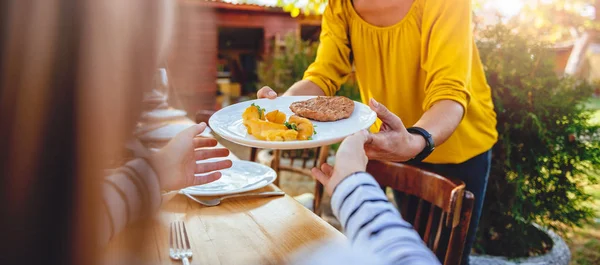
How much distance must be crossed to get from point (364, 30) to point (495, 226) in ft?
4.87

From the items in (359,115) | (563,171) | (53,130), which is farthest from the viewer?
(563,171)

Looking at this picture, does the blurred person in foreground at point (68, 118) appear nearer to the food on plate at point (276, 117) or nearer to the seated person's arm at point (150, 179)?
the seated person's arm at point (150, 179)

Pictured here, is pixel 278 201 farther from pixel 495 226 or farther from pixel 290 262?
pixel 495 226

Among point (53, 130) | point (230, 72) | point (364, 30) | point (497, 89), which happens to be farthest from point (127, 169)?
point (230, 72)

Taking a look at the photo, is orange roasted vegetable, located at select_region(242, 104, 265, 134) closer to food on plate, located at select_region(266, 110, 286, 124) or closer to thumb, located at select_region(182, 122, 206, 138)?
food on plate, located at select_region(266, 110, 286, 124)

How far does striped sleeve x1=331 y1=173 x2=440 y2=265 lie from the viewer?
2.78 ft

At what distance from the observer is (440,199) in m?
1.47

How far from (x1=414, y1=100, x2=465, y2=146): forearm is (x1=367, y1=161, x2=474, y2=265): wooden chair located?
5.3 inches

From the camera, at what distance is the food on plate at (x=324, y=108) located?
147cm

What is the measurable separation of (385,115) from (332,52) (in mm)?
722

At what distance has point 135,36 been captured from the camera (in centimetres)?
82

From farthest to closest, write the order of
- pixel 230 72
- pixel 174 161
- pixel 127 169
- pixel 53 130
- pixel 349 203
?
pixel 230 72
pixel 174 161
pixel 127 169
pixel 349 203
pixel 53 130

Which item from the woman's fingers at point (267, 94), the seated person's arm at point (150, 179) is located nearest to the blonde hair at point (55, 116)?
the seated person's arm at point (150, 179)

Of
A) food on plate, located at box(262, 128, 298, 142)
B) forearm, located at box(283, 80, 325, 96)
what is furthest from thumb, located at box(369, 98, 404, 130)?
forearm, located at box(283, 80, 325, 96)
